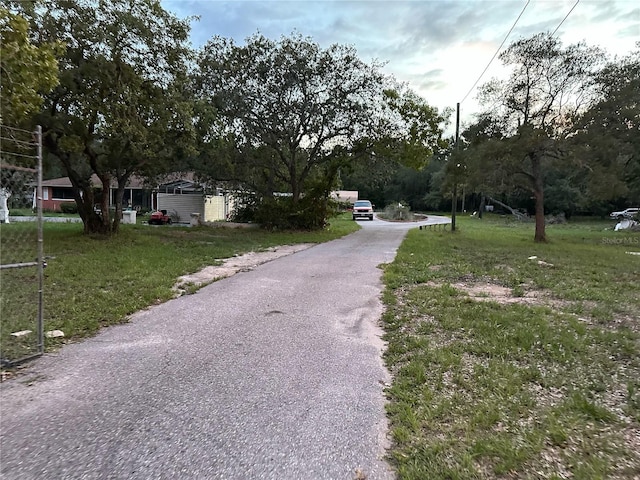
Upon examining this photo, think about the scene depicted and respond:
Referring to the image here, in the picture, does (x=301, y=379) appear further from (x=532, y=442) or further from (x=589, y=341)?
(x=589, y=341)

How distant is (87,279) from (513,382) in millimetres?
6829

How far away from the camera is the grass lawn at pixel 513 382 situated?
2.41m

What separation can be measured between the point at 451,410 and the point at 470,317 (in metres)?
2.66

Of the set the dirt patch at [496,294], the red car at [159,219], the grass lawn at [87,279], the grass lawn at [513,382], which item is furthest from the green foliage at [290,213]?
the grass lawn at [513,382]

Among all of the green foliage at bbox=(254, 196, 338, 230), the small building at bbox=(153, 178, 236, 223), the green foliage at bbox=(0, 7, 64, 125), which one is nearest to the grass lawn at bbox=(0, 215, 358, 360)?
the green foliage at bbox=(0, 7, 64, 125)

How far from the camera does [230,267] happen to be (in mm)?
9445

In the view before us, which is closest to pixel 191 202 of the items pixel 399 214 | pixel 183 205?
pixel 183 205

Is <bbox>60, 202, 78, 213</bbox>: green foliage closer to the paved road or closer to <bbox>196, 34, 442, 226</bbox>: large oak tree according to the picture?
<bbox>196, 34, 442, 226</bbox>: large oak tree

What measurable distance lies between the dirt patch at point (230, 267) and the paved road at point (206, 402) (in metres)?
2.01

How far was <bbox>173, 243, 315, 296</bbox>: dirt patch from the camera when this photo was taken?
7516 mm

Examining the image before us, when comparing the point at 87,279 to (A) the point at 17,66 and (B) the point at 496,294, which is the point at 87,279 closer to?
(A) the point at 17,66

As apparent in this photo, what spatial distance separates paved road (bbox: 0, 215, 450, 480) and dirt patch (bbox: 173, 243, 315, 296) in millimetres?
2014

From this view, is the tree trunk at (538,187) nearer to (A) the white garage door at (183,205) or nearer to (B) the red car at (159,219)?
(A) the white garage door at (183,205)

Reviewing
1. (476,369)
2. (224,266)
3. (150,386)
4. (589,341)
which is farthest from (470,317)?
(224,266)
